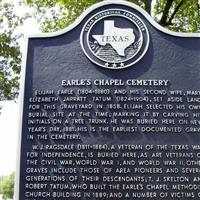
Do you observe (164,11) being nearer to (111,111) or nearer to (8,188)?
(111,111)

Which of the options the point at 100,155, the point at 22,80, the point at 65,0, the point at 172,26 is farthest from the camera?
the point at 172,26

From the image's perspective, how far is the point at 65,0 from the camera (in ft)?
45.5

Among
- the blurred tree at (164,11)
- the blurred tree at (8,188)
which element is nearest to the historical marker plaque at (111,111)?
the blurred tree at (164,11)

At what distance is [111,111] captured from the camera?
6.25m

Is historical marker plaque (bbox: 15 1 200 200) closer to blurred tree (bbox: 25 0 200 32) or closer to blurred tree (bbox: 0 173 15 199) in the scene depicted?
blurred tree (bbox: 25 0 200 32)

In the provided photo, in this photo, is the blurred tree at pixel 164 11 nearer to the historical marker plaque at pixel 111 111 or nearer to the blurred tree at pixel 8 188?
the historical marker plaque at pixel 111 111

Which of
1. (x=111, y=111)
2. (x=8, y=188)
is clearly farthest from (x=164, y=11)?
(x=8, y=188)

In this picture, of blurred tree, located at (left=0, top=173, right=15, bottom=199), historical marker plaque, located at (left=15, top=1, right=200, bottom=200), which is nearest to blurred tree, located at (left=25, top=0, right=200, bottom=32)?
historical marker plaque, located at (left=15, top=1, right=200, bottom=200)

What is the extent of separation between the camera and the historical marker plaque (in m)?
5.96

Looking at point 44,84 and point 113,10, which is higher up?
point 113,10

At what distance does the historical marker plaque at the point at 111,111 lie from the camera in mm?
5957

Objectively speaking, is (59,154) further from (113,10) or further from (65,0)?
(65,0)

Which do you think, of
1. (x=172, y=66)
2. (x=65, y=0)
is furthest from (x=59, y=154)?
(x=65, y=0)

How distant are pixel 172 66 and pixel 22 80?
86.1 inches
